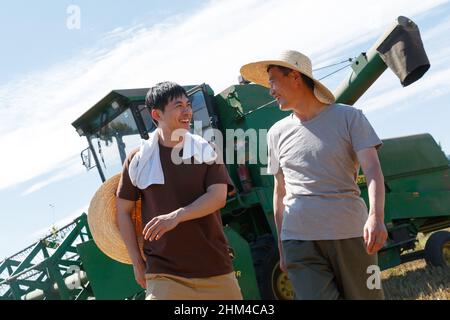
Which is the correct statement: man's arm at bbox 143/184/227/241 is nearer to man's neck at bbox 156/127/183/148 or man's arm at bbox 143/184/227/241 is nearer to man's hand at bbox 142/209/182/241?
man's hand at bbox 142/209/182/241

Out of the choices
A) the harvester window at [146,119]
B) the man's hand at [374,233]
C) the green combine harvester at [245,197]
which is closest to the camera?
the man's hand at [374,233]

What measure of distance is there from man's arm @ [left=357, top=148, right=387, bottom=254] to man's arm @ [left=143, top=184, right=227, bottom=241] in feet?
2.21

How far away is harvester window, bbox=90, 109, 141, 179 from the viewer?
8250mm

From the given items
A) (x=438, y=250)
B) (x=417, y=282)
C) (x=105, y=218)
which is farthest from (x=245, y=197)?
(x=105, y=218)

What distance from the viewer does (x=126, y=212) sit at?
351 cm

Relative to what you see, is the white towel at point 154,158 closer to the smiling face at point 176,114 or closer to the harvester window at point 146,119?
the smiling face at point 176,114

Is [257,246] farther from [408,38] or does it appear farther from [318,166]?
[318,166]

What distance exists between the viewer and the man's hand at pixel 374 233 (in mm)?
3045

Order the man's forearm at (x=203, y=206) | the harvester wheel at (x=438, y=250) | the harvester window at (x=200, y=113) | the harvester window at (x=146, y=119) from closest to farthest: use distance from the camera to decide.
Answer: the man's forearm at (x=203, y=206)
the harvester window at (x=146, y=119)
the harvester window at (x=200, y=113)
the harvester wheel at (x=438, y=250)

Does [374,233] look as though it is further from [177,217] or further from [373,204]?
[177,217]

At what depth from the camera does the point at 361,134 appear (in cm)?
329

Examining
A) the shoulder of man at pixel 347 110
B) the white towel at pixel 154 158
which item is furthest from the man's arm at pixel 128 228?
the shoulder of man at pixel 347 110

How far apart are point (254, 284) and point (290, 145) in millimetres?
4577

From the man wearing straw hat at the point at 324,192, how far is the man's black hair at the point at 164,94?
0.49 m
